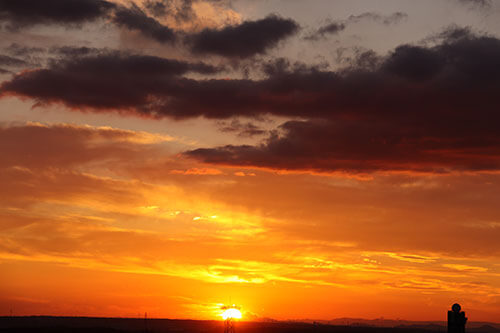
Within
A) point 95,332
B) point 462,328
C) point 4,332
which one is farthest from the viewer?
point 95,332

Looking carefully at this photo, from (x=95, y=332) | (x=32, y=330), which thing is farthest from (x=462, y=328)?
(x=95, y=332)

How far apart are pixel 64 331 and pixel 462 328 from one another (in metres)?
160

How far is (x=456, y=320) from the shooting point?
3094 centimetres

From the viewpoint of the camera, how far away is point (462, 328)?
3084cm

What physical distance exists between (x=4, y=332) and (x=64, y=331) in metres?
15.4

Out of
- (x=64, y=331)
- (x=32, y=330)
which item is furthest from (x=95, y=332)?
(x=32, y=330)

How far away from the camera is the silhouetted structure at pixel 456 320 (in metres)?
30.7

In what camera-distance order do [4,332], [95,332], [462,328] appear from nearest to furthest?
[462,328] → [4,332] → [95,332]

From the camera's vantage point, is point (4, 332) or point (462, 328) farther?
point (4, 332)

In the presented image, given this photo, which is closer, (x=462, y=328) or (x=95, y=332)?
(x=462, y=328)

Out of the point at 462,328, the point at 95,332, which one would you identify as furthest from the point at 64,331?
the point at 462,328

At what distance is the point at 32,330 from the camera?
548 feet

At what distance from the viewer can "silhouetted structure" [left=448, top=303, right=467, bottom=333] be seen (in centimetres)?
3073

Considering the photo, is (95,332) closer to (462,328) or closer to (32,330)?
(32,330)
